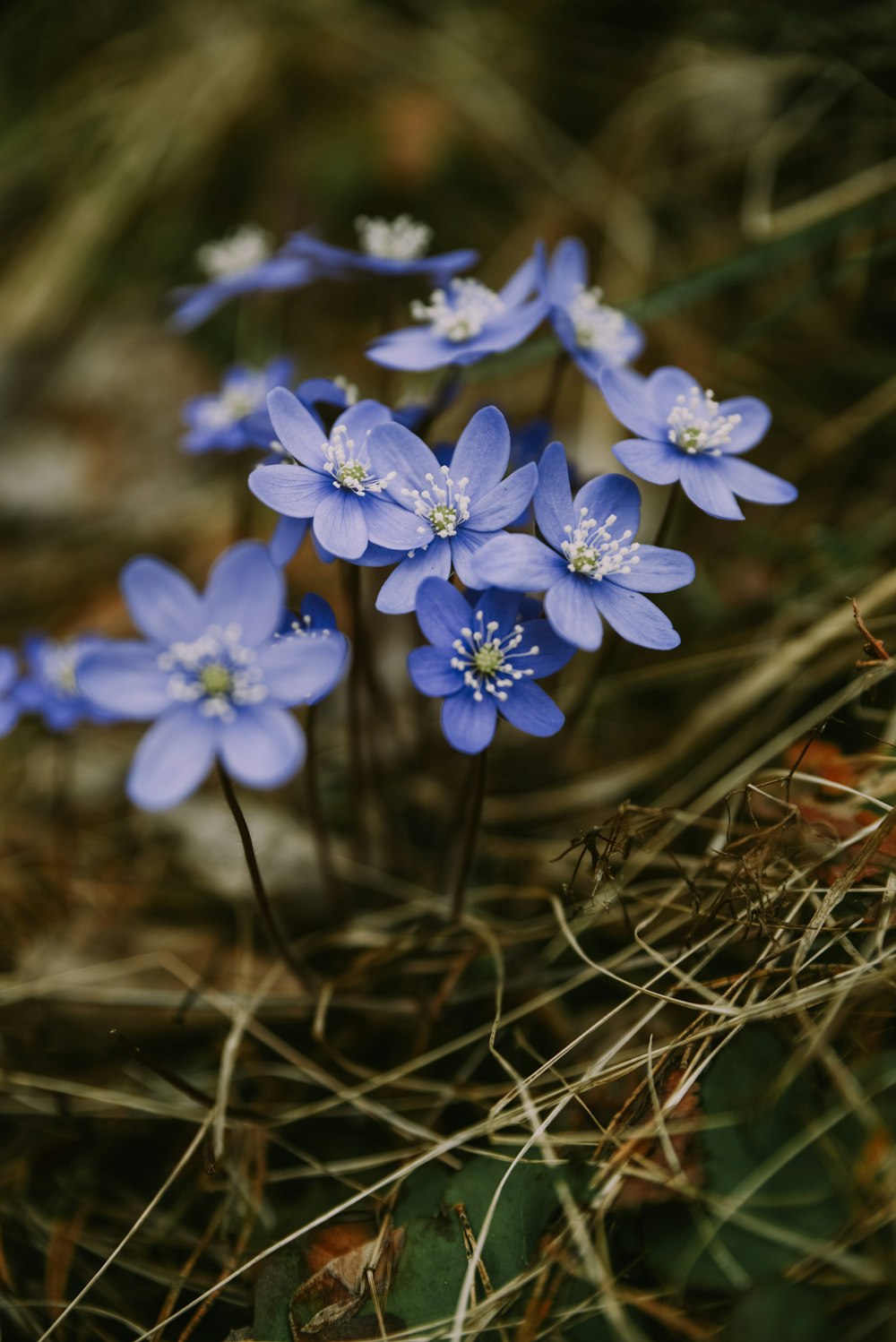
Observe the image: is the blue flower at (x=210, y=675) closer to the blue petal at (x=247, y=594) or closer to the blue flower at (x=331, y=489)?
the blue petal at (x=247, y=594)

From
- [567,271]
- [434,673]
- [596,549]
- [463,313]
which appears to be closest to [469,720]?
[434,673]

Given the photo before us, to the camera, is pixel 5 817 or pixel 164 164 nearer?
pixel 5 817

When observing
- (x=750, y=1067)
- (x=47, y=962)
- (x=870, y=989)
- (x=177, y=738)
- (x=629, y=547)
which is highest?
(x=629, y=547)

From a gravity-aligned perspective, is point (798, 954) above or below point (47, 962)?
above

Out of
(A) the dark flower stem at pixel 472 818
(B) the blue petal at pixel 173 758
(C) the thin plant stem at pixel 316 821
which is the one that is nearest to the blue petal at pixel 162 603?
(B) the blue petal at pixel 173 758

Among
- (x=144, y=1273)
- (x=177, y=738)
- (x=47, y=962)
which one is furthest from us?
(x=47, y=962)

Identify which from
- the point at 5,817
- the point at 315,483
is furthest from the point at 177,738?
the point at 5,817

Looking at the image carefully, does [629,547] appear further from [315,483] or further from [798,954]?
[798,954]
